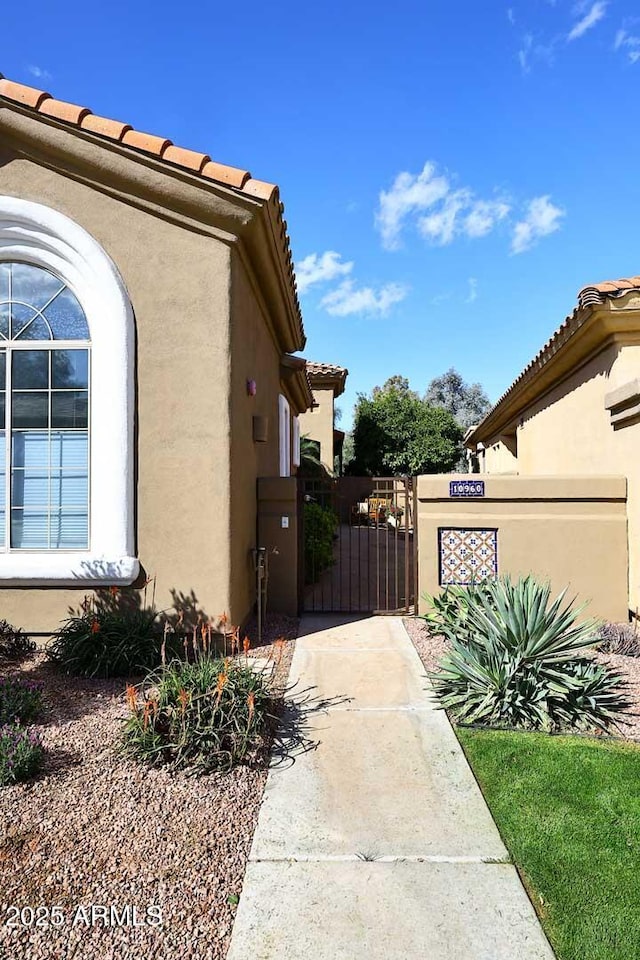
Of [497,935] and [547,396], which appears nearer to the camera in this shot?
[497,935]

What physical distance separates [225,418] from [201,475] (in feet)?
2.28

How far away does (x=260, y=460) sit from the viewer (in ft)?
29.5

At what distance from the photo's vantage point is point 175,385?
647cm

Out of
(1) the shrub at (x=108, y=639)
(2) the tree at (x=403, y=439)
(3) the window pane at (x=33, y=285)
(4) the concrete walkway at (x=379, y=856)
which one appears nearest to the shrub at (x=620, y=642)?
(4) the concrete walkway at (x=379, y=856)

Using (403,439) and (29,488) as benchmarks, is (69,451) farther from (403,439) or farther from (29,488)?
(403,439)

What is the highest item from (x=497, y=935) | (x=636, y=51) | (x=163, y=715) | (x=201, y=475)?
(x=636, y=51)

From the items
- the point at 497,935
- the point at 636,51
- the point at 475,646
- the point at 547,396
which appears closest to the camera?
the point at 497,935

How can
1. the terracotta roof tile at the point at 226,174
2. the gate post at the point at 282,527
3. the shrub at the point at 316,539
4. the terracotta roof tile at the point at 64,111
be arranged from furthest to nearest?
1. the shrub at the point at 316,539
2. the gate post at the point at 282,527
3. the terracotta roof tile at the point at 64,111
4. the terracotta roof tile at the point at 226,174

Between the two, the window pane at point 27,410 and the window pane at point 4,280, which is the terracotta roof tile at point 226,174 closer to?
the window pane at point 4,280

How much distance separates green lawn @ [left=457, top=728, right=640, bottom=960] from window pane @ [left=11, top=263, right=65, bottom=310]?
640 centimetres

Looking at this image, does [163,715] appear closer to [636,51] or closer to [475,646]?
[475,646]

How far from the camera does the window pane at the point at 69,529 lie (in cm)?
667

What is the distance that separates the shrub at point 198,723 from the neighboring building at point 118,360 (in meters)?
2.05

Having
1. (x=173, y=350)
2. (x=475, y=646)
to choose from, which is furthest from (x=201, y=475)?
(x=475, y=646)
